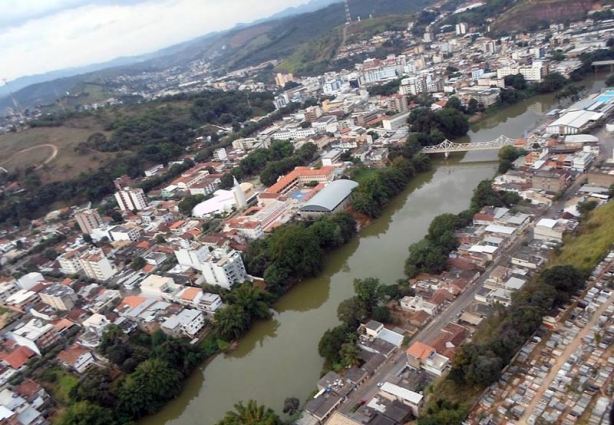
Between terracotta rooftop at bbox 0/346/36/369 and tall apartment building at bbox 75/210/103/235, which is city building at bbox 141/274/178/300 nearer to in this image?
terracotta rooftop at bbox 0/346/36/369

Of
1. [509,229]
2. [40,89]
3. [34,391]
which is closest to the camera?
[34,391]

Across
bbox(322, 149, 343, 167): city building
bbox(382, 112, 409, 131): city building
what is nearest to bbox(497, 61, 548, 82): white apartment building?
bbox(382, 112, 409, 131): city building

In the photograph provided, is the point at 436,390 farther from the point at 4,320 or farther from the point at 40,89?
the point at 40,89

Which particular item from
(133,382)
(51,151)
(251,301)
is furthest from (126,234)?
(51,151)

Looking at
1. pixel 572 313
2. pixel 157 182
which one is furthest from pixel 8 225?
pixel 572 313

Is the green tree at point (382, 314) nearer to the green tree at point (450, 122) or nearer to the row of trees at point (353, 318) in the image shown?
the row of trees at point (353, 318)

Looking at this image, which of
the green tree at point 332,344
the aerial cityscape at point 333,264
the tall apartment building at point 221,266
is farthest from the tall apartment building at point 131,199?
the green tree at point 332,344
